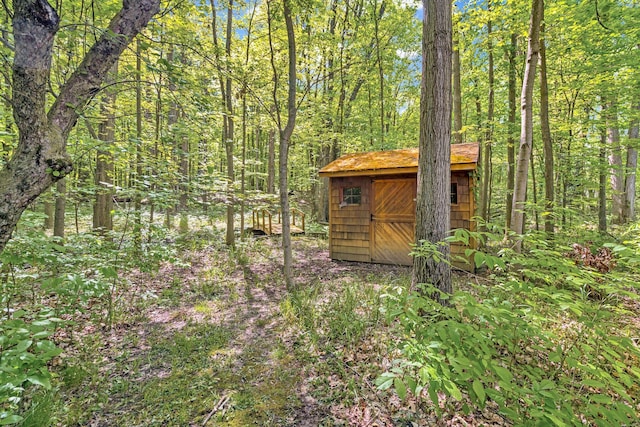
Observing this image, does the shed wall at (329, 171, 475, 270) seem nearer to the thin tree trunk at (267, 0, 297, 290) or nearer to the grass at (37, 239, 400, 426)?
the grass at (37, 239, 400, 426)

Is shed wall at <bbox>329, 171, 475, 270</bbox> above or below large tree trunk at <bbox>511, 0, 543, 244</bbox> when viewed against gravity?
below

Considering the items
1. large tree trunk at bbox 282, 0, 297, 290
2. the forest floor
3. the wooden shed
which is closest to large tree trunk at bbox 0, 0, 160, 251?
the forest floor

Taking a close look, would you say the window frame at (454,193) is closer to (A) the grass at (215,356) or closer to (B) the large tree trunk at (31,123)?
(A) the grass at (215,356)

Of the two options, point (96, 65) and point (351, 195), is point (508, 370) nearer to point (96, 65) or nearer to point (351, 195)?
point (96, 65)

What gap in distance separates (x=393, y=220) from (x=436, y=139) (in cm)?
418

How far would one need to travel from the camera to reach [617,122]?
24.4 ft

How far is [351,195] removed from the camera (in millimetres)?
7703

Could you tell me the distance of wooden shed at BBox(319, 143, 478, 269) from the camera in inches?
250

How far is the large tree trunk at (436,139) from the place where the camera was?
3.05 meters

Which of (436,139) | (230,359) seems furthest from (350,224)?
(230,359)

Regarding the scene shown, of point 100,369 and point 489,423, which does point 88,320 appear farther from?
point 489,423

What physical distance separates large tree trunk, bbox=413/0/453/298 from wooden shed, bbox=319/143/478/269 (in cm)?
331

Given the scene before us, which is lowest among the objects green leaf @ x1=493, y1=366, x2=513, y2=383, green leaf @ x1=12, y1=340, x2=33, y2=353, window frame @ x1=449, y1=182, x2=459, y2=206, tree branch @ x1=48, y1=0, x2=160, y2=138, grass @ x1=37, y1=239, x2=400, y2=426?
grass @ x1=37, y1=239, x2=400, y2=426

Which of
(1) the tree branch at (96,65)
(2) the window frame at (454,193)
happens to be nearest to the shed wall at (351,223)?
(2) the window frame at (454,193)
